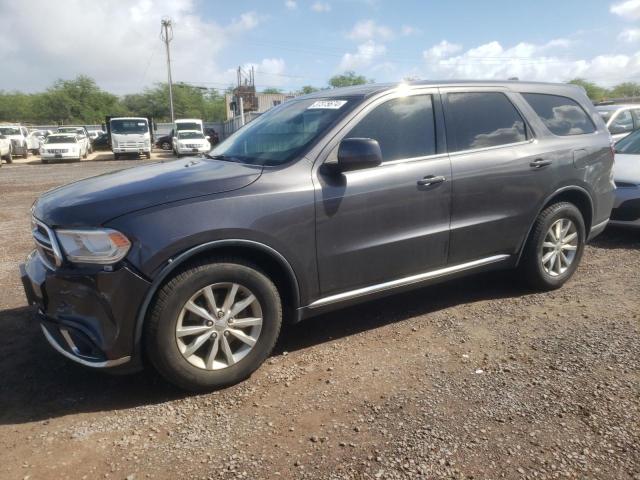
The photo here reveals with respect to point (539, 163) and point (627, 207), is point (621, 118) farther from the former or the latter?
point (539, 163)

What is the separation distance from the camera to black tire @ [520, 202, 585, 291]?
4172 millimetres

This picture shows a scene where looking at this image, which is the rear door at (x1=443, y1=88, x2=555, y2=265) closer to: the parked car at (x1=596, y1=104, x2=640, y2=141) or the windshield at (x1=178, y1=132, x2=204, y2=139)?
the parked car at (x1=596, y1=104, x2=640, y2=141)

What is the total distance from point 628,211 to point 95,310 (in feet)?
19.9

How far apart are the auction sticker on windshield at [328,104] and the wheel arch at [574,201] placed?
1933 millimetres

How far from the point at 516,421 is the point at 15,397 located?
112 inches

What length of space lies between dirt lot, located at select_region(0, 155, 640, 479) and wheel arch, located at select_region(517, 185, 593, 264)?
740mm

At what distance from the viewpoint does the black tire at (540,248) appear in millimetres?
4172

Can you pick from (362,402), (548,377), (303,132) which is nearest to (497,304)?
(548,377)

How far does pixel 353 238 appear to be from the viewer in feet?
10.7

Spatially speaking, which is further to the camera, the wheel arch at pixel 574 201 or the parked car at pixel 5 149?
the parked car at pixel 5 149

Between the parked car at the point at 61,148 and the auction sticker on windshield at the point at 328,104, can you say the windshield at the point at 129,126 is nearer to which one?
the parked car at the point at 61,148

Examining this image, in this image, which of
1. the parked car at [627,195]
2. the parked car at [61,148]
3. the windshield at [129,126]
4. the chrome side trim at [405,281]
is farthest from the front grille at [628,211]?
the parked car at [61,148]

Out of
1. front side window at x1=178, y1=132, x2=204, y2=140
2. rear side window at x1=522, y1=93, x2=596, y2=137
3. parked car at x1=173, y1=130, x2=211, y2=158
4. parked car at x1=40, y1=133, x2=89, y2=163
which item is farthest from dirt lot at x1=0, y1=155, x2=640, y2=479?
front side window at x1=178, y1=132, x2=204, y2=140

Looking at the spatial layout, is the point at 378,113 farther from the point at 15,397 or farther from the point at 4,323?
the point at 4,323
